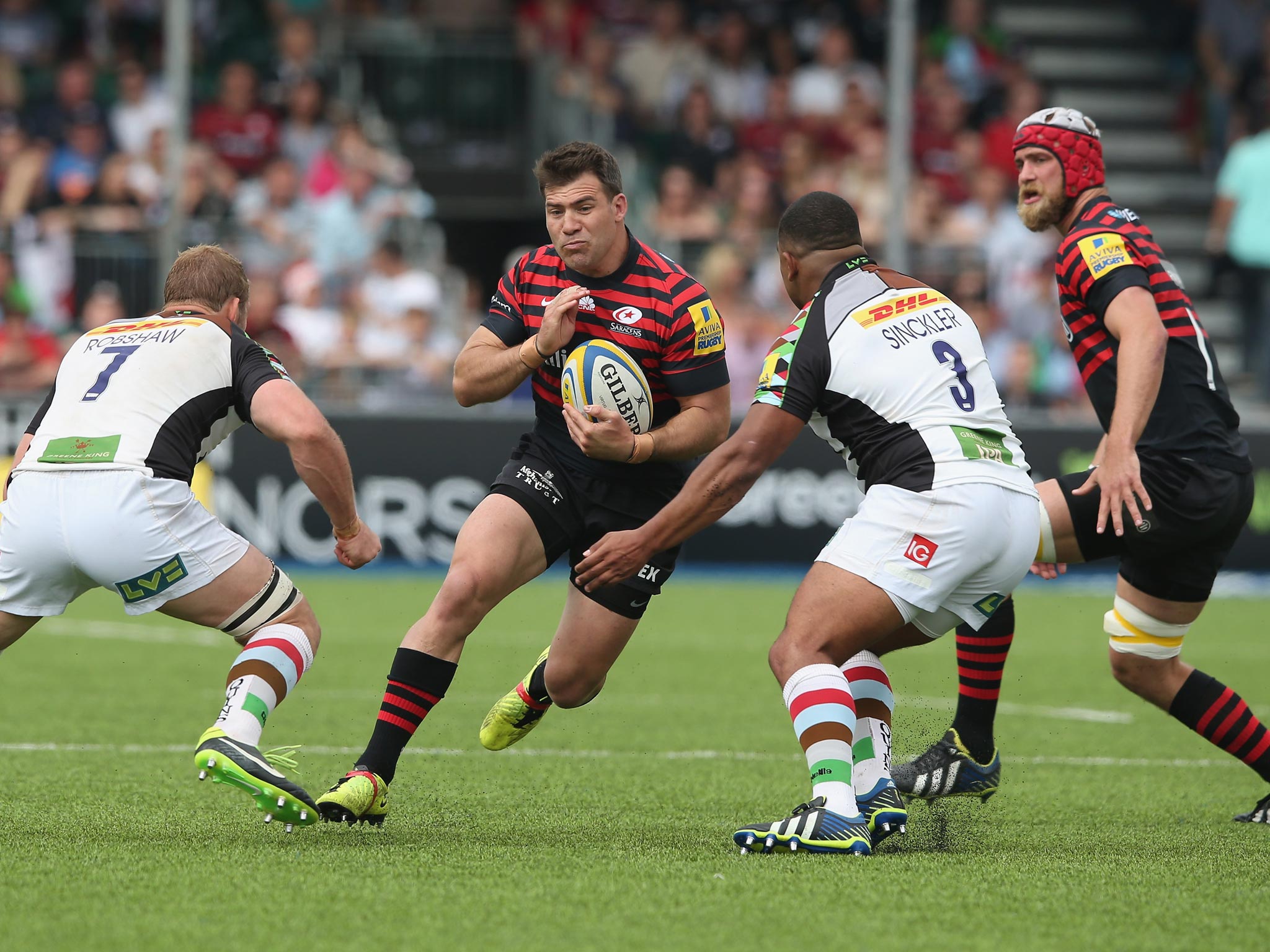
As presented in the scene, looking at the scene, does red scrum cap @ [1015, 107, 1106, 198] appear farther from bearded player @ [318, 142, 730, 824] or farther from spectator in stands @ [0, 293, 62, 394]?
spectator in stands @ [0, 293, 62, 394]

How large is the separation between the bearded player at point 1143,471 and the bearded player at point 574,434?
1.25 metres

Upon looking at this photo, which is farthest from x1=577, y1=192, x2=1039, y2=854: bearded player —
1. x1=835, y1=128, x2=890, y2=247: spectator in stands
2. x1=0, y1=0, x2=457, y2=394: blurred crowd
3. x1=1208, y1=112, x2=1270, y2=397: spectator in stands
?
x1=835, y1=128, x2=890, y2=247: spectator in stands

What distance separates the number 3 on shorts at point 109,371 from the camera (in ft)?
17.1

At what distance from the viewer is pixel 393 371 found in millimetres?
14570

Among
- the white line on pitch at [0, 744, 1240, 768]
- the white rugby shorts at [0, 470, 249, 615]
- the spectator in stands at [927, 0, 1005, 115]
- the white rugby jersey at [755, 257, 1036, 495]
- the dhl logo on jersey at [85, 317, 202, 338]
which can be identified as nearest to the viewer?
the white rugby shorts at [0, 470, 249, 615]

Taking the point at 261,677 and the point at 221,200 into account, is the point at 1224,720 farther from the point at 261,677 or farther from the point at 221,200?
the point at 221,200

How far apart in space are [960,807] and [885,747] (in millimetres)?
741

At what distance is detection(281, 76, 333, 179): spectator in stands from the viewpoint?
54.9ft

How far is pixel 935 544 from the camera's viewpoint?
→ 505 cm

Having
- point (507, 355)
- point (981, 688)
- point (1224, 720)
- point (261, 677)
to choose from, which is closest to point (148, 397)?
point (261, 677)

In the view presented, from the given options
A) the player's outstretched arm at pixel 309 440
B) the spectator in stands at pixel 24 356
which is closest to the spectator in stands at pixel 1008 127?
the spectator in stands at pixel 24 356

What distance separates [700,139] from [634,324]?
39.8 feet

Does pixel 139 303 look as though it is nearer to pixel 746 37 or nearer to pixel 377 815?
pixel 746 37

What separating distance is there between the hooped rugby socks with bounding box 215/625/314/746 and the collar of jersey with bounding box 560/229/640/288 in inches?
62.4
